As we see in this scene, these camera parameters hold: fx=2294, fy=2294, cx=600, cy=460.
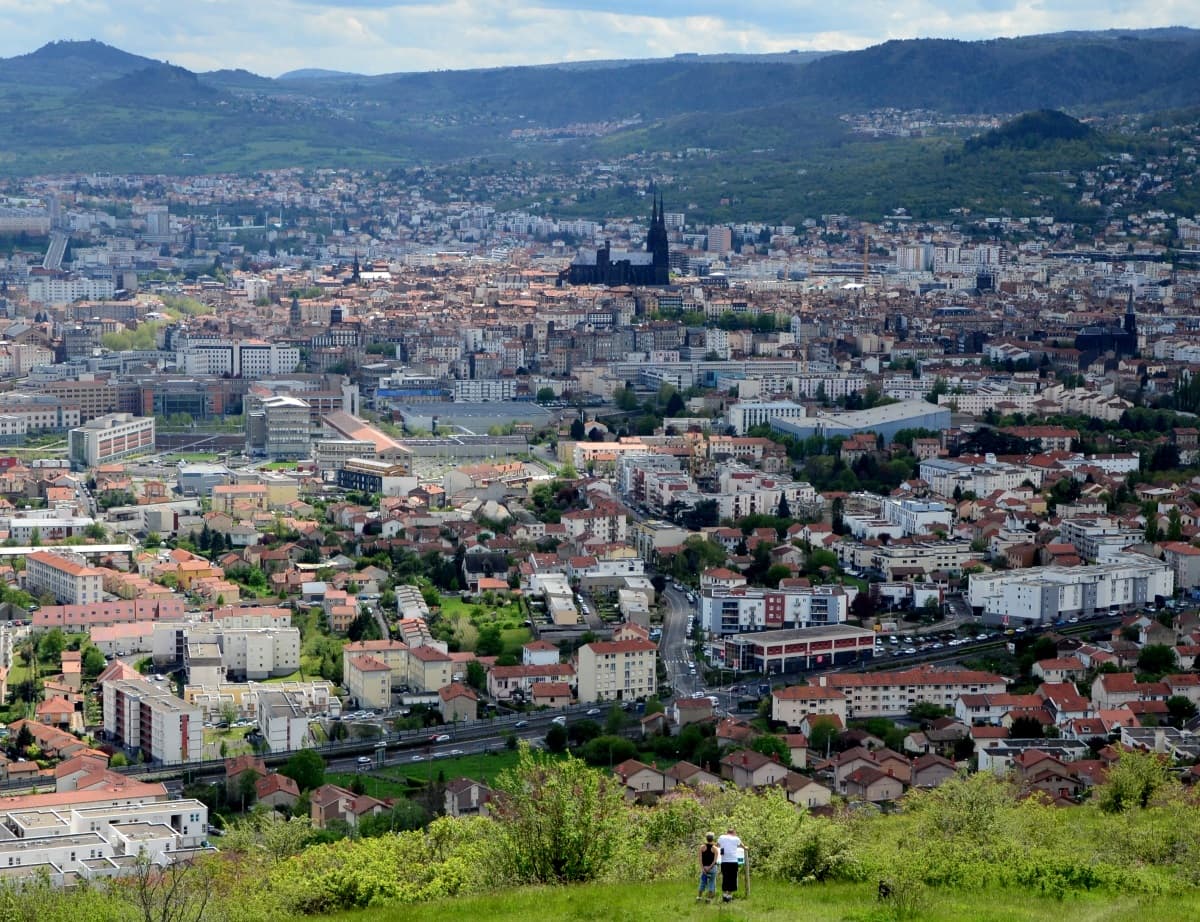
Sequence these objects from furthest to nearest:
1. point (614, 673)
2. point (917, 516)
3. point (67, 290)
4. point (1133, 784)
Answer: point (67, 290)
point (917, 516)
point (614, 673)
point (1133, 784)

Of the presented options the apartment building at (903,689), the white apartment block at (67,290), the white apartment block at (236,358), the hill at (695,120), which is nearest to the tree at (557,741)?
the apartment building at (903,689)

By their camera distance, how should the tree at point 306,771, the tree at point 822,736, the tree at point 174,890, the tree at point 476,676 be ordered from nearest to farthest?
the tree at point 174,890, the tree at point 306,771, the tree at point 822,736, the tree at point 476,676

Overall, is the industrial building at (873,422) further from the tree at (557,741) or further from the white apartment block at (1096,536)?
the tree at (557,741)

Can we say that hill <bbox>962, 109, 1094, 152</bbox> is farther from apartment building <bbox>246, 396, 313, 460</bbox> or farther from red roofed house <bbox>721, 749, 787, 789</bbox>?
red roofed house <bbox>721, 749, 787, 789</bbox>

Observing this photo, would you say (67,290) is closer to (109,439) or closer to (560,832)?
(109,439)

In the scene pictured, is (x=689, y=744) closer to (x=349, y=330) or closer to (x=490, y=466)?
(x=490, y=466)

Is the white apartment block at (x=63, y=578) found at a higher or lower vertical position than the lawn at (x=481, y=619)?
higher

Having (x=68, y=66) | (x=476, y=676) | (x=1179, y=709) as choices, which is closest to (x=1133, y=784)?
(x=1179, y=709)

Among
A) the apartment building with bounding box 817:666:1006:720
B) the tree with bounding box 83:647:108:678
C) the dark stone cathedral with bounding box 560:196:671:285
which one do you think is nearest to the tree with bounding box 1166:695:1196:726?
the apartment building with bounding box 817:666:1006:720
